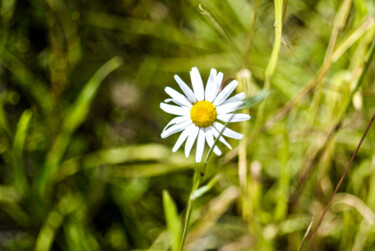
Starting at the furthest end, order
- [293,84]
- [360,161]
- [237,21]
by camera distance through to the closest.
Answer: [237,21]
[293,84]
[360,161]

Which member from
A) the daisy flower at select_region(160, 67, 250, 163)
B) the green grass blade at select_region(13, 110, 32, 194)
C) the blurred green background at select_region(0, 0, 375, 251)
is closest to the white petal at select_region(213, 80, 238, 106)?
the daisy flower at select_region(160, 67, 250, 163)

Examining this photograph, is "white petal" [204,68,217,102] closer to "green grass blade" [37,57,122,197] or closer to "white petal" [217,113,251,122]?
"white petal" [217,113,251,122]

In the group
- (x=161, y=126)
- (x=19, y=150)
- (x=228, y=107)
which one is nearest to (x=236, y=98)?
(x=228, y=107)

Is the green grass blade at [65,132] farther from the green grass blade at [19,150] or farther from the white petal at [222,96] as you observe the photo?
the white petal at [222,96]

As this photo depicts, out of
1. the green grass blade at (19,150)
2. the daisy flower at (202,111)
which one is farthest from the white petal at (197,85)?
the green grass blade at (19,150)

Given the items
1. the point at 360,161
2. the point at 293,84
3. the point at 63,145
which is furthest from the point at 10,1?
the point at 360,161

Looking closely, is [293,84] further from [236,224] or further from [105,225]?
[105,225]
